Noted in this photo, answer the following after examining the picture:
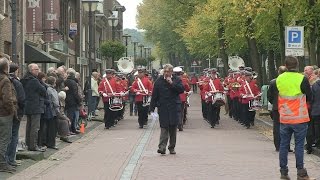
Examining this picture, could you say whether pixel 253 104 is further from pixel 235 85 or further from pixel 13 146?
pixel 13 146

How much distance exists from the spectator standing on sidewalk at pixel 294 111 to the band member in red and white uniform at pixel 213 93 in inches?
520

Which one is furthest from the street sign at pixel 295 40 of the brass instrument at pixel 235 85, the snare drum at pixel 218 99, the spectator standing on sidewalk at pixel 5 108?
the spectator standing on sidewalk at pixel 5 108

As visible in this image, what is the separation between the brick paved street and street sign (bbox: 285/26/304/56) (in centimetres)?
256

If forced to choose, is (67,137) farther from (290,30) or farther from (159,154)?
(290,30)

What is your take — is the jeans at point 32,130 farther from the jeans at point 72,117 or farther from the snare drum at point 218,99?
the snare drum at point 218,99

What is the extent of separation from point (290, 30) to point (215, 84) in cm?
606

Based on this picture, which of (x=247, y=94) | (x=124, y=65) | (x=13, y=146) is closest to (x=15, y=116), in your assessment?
(x=13, y=146)

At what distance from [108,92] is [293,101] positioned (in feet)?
45.5

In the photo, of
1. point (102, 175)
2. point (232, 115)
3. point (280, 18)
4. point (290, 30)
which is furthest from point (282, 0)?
point (102, 175)

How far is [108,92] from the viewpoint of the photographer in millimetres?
25062

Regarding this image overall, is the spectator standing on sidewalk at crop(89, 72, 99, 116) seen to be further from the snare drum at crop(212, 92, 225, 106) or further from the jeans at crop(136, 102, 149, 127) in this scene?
the snare drum at crop(212, 92, 225, 106)

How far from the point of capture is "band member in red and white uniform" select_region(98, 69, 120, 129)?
24828mm

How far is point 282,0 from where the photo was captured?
24969 millimetres

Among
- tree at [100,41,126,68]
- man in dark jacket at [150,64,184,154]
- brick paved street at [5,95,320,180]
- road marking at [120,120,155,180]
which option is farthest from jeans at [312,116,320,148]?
tree at [100,41,126,68]
